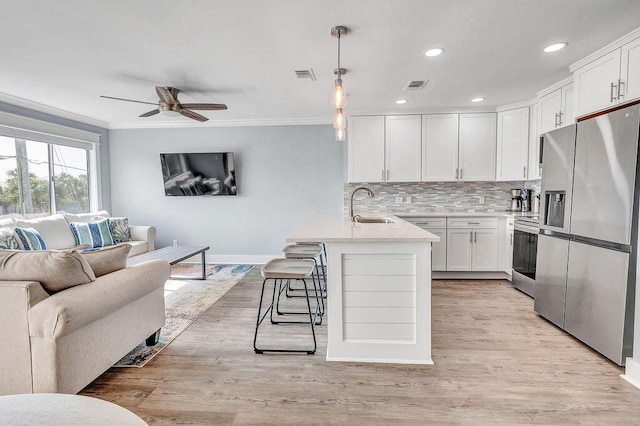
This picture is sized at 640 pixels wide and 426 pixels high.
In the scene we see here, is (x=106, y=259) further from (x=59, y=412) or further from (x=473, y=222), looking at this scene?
(x=473, y=222)

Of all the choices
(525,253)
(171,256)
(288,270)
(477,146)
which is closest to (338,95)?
(288,270)

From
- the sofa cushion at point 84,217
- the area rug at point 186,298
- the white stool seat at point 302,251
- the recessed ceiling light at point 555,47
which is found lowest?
the area rug at point 186,298

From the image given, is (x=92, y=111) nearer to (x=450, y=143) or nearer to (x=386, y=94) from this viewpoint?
(x=386, y=94)

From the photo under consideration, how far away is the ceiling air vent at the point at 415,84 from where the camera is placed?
3470mm

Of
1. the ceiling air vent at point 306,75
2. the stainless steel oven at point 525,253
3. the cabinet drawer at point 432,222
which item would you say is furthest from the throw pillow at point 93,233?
the stainless steel oven at point 525,253

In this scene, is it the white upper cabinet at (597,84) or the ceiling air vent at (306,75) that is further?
the ceiling air vent at (306,75)

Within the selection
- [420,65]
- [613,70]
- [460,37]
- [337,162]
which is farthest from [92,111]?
[613,70]

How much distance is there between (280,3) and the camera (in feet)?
6.63

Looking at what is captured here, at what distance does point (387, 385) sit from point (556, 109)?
352 cm

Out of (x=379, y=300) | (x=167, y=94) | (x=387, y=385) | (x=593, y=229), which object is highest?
(x=167, y=94)

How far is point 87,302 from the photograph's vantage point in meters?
1.75

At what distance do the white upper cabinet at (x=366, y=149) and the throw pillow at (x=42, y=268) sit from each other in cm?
361

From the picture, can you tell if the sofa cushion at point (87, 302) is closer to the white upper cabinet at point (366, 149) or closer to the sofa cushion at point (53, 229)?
the sofa cushion at point (53, 229)

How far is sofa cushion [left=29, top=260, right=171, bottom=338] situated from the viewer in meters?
1.62
